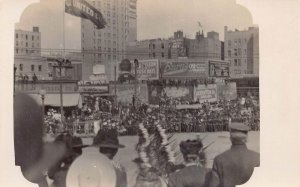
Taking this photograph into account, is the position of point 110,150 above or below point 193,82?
below

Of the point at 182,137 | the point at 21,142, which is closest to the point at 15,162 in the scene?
the point at 21,142

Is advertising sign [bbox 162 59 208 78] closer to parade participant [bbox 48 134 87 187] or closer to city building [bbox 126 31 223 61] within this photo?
city building [bbox 126 31 223 61]

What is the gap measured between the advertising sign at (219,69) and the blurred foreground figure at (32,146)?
67 cm

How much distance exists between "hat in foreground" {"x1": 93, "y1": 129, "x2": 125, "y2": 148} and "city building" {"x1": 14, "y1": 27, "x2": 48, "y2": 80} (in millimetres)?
315

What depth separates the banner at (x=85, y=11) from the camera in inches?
66.9

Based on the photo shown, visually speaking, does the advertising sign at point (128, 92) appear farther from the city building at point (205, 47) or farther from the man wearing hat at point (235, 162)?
the man wearing hat at point (235, 162)

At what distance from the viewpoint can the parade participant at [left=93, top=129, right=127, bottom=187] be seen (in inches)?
67.3

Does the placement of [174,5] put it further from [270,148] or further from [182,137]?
[270,148]

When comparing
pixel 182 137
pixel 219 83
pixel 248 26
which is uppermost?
pixel 248 26

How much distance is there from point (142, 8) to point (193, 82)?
36 cm

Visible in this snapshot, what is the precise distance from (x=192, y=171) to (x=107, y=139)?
0.37 m

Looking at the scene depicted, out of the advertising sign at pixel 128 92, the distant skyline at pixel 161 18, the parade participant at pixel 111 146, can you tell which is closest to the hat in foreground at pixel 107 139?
the parade participant at pixel 111 146

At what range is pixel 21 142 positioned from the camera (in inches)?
67.4

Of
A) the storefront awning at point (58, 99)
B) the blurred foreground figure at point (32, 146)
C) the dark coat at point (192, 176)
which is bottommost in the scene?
the dark coat at point (192, 176)
